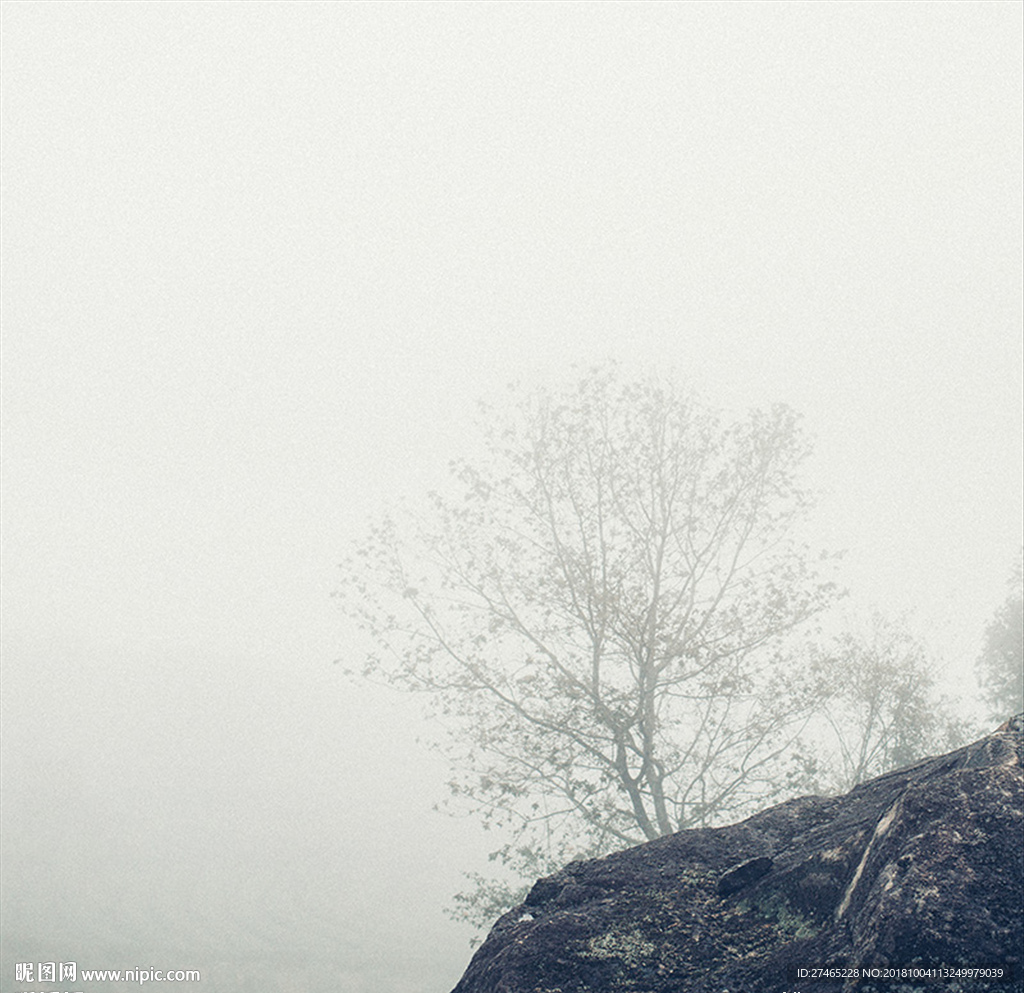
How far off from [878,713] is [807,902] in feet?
82.0

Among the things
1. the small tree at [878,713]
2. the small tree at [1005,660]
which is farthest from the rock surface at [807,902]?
the small tree at [1005,660]

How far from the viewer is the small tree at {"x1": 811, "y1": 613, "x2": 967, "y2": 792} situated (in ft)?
81.3

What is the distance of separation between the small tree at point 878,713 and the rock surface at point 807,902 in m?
20.4

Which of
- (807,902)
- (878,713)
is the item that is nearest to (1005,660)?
(878,713)

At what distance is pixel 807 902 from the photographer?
4512 millimetres

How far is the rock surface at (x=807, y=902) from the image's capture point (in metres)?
3.37

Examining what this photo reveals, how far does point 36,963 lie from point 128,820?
2740 centimetres

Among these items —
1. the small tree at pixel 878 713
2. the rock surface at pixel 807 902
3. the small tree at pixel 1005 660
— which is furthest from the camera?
the small tree at pixel 1005 660

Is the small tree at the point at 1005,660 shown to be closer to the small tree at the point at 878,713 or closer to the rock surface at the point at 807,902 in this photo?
the small tree at the point at 878,713

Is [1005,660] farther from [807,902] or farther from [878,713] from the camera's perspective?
[807,902]

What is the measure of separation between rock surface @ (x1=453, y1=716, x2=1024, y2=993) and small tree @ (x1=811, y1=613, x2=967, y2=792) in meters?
20.4

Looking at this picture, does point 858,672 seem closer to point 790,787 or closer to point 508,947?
point 790,787

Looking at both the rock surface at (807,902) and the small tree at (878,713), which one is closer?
the rock surface at (807,902)

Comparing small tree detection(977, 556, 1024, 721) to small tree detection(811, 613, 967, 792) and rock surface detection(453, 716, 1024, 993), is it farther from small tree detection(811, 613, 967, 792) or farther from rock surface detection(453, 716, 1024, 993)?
rock surface detection(453, 716, 1024, 993)
